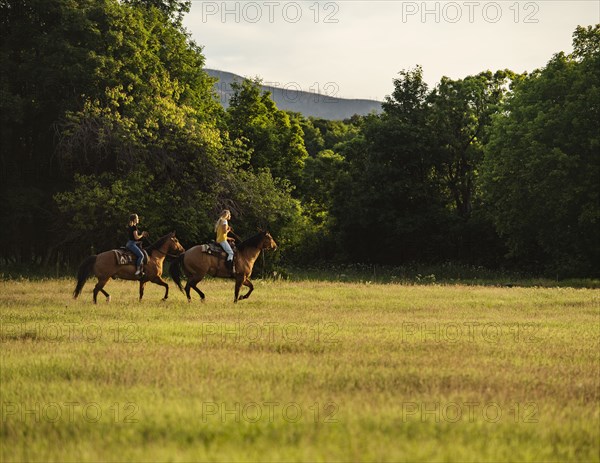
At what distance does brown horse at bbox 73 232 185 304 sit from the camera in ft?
66.6

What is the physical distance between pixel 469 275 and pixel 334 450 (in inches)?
1586

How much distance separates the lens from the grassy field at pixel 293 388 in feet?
21.1

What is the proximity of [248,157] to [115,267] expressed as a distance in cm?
2331

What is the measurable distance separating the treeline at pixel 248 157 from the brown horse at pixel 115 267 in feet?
33.8

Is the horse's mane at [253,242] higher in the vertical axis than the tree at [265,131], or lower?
lower

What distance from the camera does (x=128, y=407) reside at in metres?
7.59

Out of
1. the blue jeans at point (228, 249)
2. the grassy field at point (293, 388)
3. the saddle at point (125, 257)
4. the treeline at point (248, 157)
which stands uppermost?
the treeline at point (248, 157)

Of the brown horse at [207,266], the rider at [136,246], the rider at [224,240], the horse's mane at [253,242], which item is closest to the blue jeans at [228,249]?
the rider at [224,240]

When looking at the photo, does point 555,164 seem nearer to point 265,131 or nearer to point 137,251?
point 265,131

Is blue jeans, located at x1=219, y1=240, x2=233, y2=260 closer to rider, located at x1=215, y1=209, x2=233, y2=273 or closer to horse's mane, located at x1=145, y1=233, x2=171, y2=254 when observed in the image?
rider, located at x1=215, y1=209, x2=233, y2=273

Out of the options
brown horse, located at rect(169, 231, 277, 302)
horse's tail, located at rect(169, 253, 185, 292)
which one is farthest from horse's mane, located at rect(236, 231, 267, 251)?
horse's tail, located at rect(169, 253, 185, 292)

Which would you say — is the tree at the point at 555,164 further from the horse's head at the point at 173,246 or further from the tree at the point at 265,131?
the horse's head at the point at 173,246

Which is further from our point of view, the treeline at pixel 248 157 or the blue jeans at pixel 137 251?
the treeline at pixel 248 157

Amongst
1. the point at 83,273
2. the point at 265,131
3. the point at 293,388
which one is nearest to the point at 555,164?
the point at 265,131
